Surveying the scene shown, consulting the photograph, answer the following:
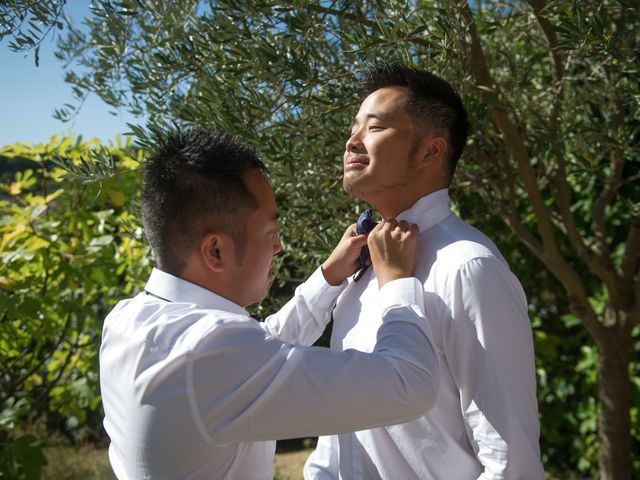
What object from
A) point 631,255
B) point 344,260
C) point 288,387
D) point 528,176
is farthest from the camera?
point 631,255

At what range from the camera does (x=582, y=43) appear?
2.52 meters

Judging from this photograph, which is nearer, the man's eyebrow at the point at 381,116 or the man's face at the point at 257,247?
the man's face at the point at 257,247

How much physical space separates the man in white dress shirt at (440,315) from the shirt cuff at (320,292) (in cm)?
4

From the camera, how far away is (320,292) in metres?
2.66

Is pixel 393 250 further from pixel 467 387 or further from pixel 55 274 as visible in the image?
pixel 55 274

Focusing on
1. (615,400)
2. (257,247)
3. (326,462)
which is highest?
(257,247)

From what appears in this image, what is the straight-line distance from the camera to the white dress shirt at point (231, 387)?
5.46 feet

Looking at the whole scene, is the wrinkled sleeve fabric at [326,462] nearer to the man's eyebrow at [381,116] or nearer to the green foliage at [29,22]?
the man's eyebrow at [381,116]

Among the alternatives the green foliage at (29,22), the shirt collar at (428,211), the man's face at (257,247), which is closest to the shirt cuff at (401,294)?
the man's face at (257,247)

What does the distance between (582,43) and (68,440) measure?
6487mm

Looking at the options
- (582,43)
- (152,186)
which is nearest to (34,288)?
(152,186)

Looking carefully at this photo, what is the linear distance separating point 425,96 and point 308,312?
871 mm

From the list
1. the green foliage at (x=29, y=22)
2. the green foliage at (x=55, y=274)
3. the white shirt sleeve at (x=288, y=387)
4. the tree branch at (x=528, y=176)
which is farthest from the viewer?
the green foliage at (x=55, y=274)

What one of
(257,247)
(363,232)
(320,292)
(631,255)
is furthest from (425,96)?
(631,255)
